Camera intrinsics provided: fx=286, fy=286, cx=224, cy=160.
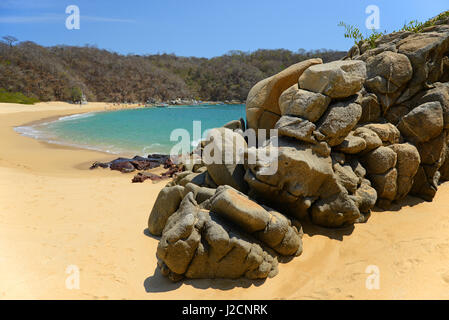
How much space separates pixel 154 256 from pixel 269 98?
12.7 ft

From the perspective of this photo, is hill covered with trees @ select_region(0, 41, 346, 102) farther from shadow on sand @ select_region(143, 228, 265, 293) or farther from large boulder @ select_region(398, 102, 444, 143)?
large boulder @ select_region(398, 102, 444, 143)

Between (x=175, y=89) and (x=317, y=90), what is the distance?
7625cm

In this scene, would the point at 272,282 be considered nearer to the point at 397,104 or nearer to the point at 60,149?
the point at 397,104

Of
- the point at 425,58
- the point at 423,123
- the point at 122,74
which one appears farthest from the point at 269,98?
the point at 122,74

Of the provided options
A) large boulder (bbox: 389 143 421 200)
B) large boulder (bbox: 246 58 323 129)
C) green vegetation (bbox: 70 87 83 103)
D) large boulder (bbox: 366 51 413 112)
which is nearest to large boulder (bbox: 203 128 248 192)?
large boulder (bbox: 246 58 323 129)

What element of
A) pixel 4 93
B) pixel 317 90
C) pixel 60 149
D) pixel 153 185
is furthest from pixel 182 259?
pixel 4 93

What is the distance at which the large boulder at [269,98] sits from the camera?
5914mm

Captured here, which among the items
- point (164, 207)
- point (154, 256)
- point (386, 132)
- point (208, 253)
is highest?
point (386, 132)

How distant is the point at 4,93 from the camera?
45.8 metres

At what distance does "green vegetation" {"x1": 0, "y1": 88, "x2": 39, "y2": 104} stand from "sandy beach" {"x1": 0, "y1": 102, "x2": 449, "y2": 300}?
1850 inches

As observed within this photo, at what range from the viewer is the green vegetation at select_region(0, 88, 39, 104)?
4397 cm

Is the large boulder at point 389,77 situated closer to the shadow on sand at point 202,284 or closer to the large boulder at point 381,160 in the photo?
→ the large boulder at point 381,160

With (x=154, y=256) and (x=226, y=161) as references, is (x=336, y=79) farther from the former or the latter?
(x=154, y=256)

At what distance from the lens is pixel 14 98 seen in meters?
44.8
